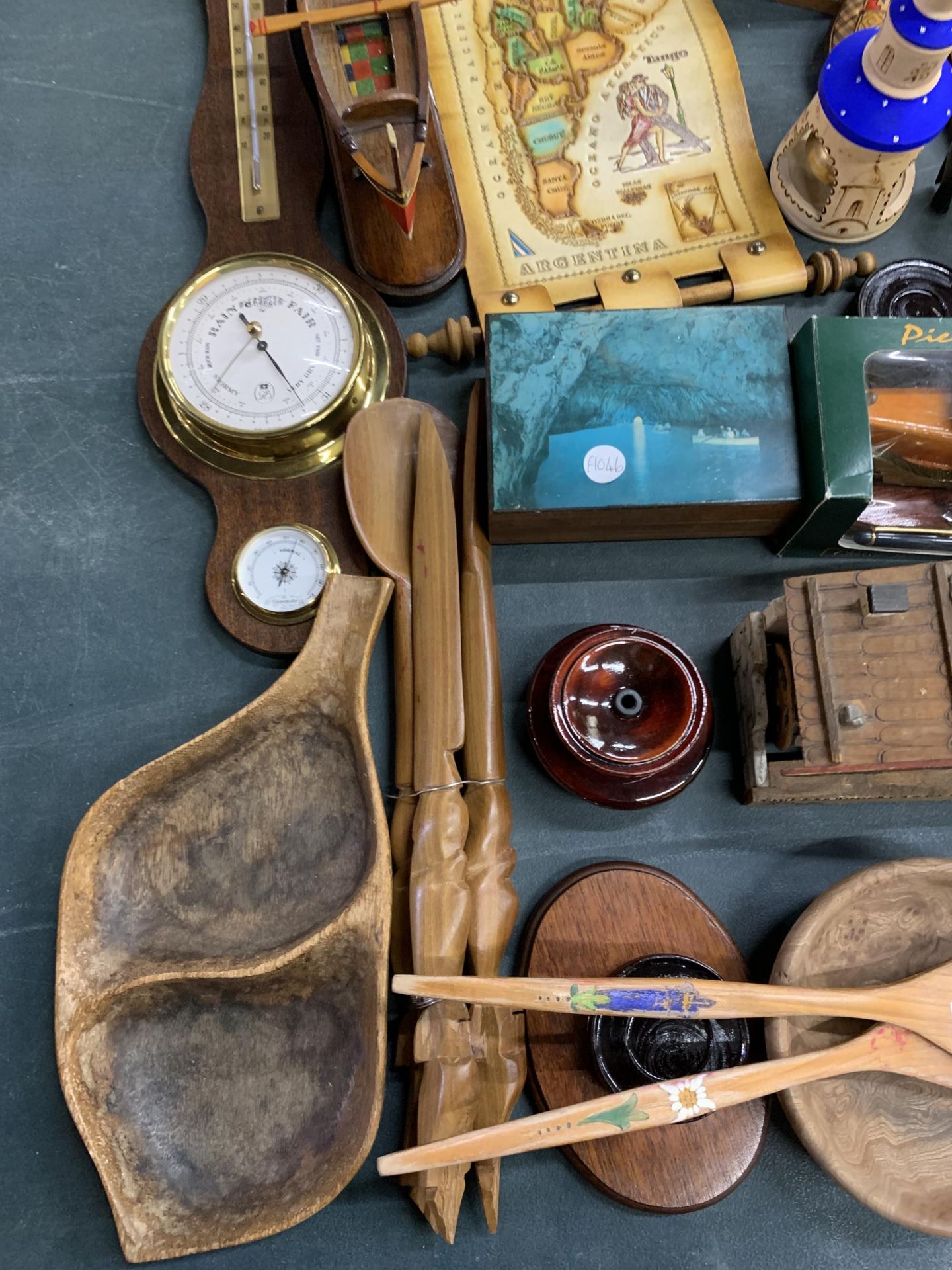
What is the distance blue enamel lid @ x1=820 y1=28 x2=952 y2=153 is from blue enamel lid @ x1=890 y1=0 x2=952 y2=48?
59mm

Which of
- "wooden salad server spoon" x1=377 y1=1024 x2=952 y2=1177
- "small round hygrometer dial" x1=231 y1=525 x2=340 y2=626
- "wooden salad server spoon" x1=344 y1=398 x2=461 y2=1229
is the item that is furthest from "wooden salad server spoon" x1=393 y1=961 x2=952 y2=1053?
"small round hygrometer dial" x1=231 y1=525 x2=340 y2=626

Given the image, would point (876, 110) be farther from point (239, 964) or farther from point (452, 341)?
point (239, 964)

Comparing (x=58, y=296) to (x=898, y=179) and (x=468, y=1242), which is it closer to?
(x=898, y=179)

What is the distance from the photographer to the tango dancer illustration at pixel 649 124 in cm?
153

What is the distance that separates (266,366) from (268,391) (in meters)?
0.04

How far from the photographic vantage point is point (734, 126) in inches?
60.8

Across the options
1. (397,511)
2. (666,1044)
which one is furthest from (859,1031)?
(397,511)

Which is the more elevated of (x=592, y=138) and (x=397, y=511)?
(x=592, y=138)

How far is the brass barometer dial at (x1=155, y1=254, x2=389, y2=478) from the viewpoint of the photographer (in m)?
1.36

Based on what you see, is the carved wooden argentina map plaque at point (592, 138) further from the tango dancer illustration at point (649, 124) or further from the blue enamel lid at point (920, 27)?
the blue enamel lid at point (920, 27)

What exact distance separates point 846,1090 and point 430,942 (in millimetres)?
525

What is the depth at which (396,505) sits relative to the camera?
1.33m

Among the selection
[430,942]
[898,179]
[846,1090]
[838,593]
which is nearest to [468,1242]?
[430,942]

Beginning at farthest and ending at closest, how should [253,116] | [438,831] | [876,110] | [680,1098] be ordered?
[253,116] → [876,110] → [438,831] → [680,1098]
